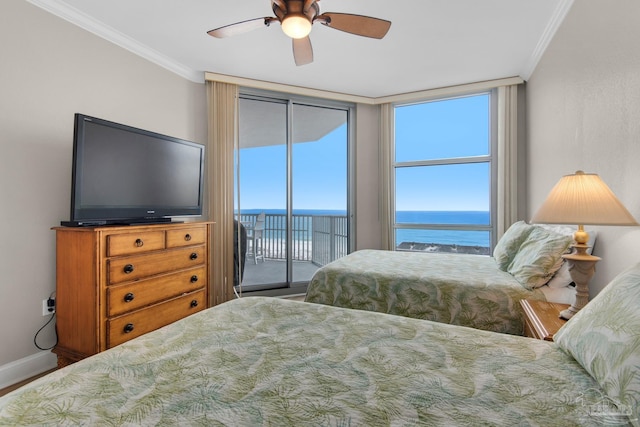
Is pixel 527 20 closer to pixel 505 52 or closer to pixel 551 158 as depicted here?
pixel 505 52

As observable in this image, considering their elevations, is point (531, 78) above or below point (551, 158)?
above

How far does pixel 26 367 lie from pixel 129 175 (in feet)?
4.73

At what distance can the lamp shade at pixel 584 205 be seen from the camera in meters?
1.34

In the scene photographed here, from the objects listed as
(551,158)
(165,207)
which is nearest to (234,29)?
(165,207)

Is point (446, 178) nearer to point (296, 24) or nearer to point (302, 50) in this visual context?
point (302, 50)

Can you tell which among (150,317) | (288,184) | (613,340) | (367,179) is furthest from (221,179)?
(613,340)

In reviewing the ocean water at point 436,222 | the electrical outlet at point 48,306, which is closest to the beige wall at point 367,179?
the ocean water at point 436,222

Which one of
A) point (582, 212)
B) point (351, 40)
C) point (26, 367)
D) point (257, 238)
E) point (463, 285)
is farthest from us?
point (257, 238)

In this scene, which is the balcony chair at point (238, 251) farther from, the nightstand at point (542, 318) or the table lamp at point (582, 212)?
the table lamp at point (582, 212)

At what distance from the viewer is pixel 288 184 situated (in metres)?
3.94

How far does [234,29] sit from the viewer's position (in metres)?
2.07

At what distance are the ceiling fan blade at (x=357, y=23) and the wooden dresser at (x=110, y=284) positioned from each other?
184 cm

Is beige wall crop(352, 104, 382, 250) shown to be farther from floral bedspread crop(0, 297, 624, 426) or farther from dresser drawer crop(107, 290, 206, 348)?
floral bedspread crop(0, 297, 624, 426)

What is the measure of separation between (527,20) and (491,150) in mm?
1618
